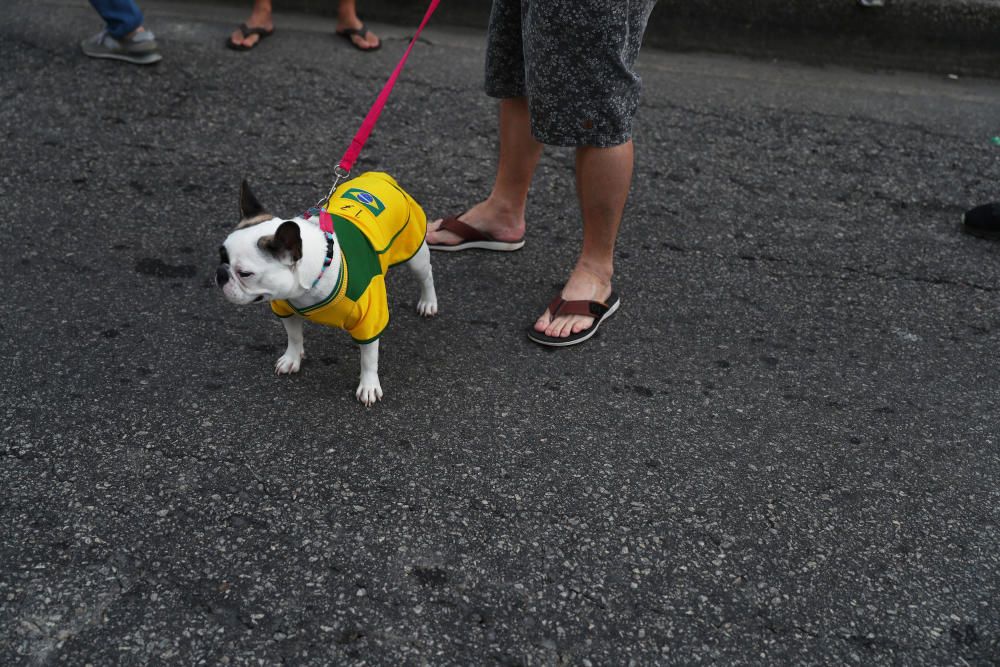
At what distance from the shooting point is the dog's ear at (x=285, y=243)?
6.64ft

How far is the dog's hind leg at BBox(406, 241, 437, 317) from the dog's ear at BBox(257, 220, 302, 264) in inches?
24.3

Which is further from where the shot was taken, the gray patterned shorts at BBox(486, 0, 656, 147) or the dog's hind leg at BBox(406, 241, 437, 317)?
the dog's hind leg at BBox(406, 241, 437, 317)

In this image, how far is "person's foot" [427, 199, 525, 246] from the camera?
3.24 meters

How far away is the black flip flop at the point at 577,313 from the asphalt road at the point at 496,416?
6 centimetres

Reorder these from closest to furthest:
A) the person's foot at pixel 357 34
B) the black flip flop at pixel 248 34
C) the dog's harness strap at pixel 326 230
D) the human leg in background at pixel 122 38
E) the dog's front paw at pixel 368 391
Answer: the dog's harness strap at pixel 326 230 → the dog's front paw at pixel 368 391 → the human leg in background at pixel 122 38 → the black flip flop at pixel 248 34 → the person's foot at pixel 357 34

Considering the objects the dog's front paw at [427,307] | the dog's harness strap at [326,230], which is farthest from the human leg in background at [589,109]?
the dog's harness strap at [326,230]

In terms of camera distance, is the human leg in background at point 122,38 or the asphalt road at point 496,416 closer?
the asphalt road at point 496,416

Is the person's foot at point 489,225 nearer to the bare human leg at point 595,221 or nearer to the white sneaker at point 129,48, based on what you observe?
the bare human leg at point 595,221

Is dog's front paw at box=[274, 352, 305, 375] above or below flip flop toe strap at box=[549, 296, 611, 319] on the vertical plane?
below

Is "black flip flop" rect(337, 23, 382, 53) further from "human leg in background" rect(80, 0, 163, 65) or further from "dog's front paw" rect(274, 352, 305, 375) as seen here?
"dog's front paw" rect(274, 352, 305, 375)

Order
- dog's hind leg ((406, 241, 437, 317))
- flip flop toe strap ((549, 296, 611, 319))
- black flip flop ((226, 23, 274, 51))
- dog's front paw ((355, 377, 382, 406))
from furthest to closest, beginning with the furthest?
black flip flop ((226, 23, 274, 51))
flip flop toe strap ((549, 296, 611, 319))
dog's hind leg ((406, 241, 437, 317))
dog's front paw ((355, 377, 382, 406))

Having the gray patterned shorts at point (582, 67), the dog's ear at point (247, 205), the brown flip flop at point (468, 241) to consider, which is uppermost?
the gray patterned shorts at point (582, 67)

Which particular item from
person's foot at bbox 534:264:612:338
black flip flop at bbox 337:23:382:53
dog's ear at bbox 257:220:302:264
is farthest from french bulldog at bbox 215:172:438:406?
black flip flop at bbox 337:23:382:53

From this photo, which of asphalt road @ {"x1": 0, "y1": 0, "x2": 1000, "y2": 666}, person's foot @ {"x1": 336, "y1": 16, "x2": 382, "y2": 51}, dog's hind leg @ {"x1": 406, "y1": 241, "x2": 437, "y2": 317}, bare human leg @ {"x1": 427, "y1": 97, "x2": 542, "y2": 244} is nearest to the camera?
asphalt road @ {"x1": 0, "y1": 0, "x2": 1000, "y2": 666}
